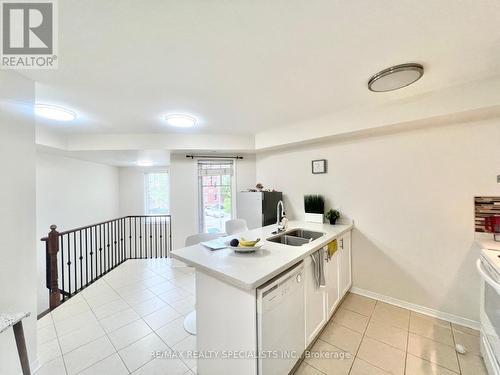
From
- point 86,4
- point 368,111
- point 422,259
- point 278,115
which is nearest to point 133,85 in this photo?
point 86,4

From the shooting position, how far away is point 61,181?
12.8 ft

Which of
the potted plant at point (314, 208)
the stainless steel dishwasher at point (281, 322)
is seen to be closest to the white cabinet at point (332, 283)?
the stainless steel dishwasher at point (281, 322)

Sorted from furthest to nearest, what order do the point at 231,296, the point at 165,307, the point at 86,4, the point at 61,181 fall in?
the point at 61,181
the point at 165,307
the point at 231,296
the point at 86,4

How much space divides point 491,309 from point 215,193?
366cm

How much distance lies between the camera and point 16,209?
1.51m

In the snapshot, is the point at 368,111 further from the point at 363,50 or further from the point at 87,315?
the point at 87,315

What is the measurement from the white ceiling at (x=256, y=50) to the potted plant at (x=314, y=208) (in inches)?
55.9

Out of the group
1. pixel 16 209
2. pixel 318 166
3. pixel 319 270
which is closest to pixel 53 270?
pixel 16 209

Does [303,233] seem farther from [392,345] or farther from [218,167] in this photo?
[218,167]

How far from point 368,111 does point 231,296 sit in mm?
2515

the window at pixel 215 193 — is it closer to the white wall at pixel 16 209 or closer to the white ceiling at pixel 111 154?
the white ceiling at pixel 111 154

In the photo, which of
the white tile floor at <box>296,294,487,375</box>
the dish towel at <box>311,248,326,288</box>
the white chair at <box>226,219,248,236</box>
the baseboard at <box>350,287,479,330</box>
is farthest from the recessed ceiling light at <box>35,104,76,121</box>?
the baseboard at <box>350,287,479,330</box>

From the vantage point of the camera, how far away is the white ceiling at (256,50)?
1062mm

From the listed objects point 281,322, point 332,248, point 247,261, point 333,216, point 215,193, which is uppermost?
point 215,193
